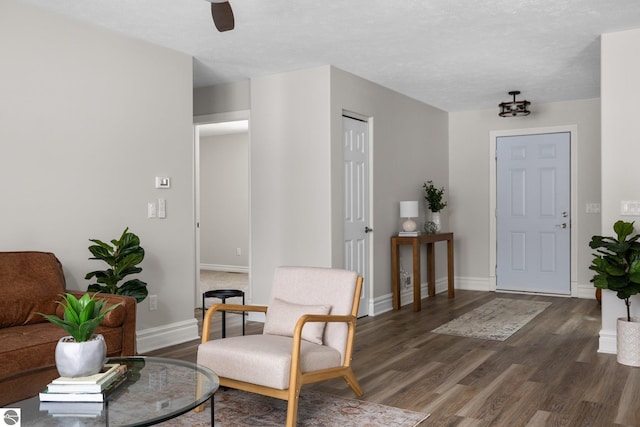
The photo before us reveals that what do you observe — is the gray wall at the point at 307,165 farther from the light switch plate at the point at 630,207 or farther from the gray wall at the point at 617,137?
the light switch plate at the point at 630,207

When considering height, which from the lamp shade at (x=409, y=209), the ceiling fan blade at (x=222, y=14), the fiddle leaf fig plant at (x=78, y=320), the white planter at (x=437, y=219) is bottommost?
the fiddle leaf fig plant at (x=78, y=320)

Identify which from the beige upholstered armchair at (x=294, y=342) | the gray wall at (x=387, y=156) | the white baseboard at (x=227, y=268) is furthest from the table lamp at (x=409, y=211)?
the white baseboard at (x=227, y=268)

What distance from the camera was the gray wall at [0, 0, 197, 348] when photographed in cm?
362

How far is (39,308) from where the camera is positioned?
3.33 m

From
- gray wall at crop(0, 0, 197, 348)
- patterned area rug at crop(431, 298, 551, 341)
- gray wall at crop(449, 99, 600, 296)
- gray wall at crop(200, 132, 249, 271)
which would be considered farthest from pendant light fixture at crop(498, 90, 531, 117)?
gray wall at crop(200, 132, 249, 271)

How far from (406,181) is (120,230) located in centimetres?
360

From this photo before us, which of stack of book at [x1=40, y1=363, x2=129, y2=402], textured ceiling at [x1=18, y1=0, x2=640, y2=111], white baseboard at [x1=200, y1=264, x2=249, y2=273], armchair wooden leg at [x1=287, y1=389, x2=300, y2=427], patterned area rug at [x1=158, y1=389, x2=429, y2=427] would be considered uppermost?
textured ceiling at [x1=18, y1=0, x2=640, y2=111]

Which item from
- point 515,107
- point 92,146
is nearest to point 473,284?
point 515,107

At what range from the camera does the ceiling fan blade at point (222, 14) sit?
2.85 meters

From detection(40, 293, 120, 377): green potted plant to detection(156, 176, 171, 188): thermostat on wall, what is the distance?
2.52 m

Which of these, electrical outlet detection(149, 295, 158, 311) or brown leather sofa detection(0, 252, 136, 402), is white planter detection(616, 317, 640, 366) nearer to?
brown leather sofa detection(0, 252, 136, 402)

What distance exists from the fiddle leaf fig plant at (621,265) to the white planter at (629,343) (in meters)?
0.13

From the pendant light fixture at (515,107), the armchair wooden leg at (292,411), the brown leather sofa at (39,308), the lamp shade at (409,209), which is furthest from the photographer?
the pendant light fixture at (515,107)

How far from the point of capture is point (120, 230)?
14.1 feet
